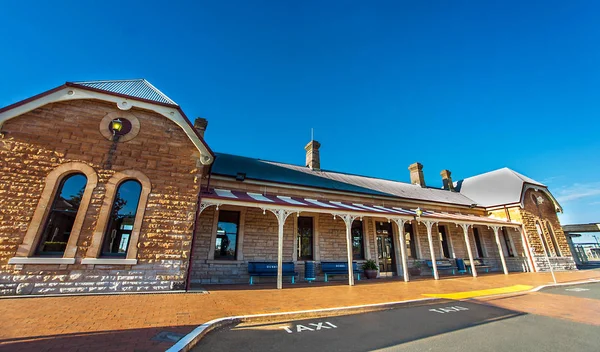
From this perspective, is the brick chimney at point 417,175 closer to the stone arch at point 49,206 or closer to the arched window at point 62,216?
the stone arch at point 49,206

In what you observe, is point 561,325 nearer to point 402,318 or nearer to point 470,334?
point 470,334

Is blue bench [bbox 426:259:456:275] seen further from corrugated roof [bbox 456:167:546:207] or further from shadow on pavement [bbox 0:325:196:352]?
shadow on pavement [bbox 0:325:196:352]

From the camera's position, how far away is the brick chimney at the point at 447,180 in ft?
64.9

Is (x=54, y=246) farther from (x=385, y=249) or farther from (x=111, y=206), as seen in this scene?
(x=385, y=249)

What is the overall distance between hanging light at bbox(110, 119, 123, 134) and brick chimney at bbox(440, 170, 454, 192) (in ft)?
71.1

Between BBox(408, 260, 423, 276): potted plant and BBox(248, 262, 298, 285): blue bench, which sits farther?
BBox(408, 260, 423, 276): potted plant

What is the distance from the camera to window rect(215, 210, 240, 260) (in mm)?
9305

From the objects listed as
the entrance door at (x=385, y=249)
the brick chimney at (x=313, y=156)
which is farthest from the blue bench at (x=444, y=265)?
the brick chimney at (x=313, y=156)

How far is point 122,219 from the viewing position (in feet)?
22.8

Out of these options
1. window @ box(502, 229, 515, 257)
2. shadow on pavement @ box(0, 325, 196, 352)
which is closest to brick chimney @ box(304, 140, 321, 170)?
shadow on pavement @ box(0, 325, 196, 352)

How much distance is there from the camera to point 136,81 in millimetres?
9000

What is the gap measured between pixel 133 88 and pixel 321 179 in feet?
29.7

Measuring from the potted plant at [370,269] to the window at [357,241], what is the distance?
643 mm

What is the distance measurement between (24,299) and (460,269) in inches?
680
